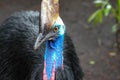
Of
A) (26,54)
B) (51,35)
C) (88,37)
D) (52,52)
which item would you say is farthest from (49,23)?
(88,37)

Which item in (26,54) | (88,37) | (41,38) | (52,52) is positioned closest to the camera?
(41,38)

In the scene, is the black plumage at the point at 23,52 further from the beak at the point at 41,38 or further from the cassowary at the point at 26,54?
the beak at the point at 41,38

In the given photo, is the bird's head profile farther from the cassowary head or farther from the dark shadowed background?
the dark shadowed background

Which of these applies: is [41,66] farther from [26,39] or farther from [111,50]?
[111,50]

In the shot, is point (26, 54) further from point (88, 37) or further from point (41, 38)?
point (88, 37)

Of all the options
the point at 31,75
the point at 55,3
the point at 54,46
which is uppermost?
the point at 55,3

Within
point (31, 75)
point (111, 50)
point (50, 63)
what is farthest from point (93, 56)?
point (50, 63)

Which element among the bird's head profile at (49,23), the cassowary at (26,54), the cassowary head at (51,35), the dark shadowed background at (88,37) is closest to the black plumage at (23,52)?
the cassowary at (26,54)
